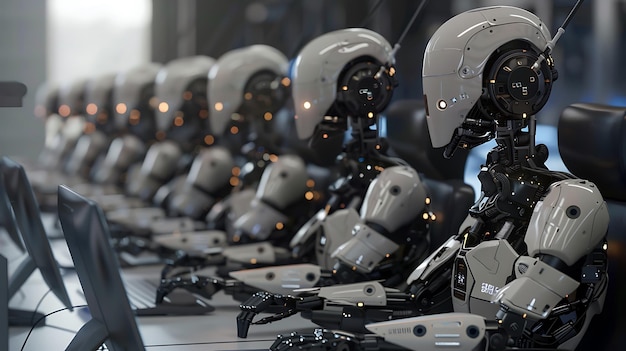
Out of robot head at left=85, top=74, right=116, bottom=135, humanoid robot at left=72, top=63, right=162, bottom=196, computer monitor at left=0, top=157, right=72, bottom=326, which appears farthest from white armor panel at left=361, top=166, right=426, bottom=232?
robot head at left=85, top=74, right=116, bottom=135

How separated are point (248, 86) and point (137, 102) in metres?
1.96

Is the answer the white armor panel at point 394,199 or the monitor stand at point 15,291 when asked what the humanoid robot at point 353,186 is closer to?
the white armor panel at point 394,199

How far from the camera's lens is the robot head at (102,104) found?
24.5ft

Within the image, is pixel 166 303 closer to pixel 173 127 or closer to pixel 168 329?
pixel 168 329

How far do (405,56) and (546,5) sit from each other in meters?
1.06

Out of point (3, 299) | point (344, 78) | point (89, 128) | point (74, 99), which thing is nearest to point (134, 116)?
point (89, 128)

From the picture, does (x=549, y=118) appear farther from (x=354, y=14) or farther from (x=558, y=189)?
(x=354, y=14)

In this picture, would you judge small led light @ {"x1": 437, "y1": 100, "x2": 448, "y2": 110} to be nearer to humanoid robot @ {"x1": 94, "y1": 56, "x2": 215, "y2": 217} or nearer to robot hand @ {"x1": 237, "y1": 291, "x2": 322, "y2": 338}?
robot hand @ {"x1": 237, "y1": 291, "x2": 322, "y2": 338}

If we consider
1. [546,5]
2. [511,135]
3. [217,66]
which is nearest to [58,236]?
[217,66]

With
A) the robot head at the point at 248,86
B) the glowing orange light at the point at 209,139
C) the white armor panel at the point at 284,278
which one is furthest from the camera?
the glowing orange light at the point at 209,139

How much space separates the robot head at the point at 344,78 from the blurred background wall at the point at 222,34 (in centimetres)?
63

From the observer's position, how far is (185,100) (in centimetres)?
564

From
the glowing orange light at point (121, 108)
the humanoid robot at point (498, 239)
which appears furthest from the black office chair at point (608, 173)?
the glowing orange light at point (121, 108)

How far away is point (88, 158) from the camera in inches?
306
